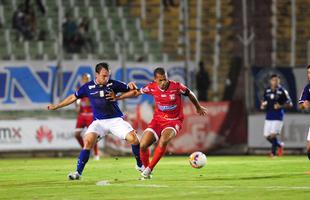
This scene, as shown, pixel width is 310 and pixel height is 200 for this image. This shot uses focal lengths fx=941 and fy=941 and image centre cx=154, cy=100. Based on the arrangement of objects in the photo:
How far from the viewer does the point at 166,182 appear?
17.2m

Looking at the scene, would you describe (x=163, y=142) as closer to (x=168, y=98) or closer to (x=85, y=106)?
(x=168, y=98)

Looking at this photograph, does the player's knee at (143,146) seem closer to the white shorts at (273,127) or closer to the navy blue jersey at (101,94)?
the navy blue jersey at (101,94)

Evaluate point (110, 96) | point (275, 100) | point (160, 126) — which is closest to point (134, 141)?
point (160, 126)

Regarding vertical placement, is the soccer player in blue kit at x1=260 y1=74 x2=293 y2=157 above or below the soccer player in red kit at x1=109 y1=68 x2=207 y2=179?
below

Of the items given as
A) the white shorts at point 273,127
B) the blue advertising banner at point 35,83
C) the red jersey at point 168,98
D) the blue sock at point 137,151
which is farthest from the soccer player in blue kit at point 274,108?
the blue sock at point 137,151

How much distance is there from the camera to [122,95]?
60.9 ft

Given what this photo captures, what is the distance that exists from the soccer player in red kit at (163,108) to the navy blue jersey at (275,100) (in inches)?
422

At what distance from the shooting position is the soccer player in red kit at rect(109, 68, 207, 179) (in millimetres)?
18672

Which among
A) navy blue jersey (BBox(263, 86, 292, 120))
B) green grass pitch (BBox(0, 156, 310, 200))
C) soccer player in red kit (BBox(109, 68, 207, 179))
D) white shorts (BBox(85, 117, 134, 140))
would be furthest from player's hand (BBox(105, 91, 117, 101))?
navy blue jersey (BBox(263, 86, 292, 120))

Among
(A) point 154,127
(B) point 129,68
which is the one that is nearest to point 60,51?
(B) point 129,68

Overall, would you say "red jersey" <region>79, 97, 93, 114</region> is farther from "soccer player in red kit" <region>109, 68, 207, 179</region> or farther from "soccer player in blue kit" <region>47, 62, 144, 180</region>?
"soccer player in blue kit" <region>47, 62, 144, 180</region>

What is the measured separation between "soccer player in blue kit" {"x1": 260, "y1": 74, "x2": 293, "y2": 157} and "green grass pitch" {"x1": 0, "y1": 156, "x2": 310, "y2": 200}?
18.4ft

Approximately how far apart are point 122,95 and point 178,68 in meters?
13.1

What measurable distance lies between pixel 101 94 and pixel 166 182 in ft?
8.32
